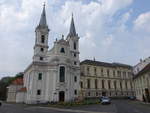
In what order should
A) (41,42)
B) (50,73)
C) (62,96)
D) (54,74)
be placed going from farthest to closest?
(41,42), (50,73), (54,74), (62,96)

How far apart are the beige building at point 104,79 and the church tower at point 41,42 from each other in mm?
18884

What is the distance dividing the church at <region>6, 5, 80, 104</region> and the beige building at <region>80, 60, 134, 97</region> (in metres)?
10.7

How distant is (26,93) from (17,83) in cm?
1746

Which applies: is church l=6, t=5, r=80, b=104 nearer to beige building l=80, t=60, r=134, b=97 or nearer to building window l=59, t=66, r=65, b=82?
building window l=59, t=66, r=65, b=82

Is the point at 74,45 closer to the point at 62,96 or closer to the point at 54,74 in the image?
the point at 54,74

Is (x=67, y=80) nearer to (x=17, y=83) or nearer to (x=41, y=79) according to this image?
(x=41, y=79)

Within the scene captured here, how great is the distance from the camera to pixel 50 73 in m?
42.9

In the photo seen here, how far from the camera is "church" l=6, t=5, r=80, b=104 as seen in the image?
40969 millimetres

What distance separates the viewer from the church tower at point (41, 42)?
144 feet

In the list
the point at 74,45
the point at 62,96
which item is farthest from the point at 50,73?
the point at 74,45

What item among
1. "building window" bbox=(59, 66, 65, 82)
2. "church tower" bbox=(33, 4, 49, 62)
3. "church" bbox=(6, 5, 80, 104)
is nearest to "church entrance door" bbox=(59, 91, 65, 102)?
"church" bbox=(6, 5, 80, 104)

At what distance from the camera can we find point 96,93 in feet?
193

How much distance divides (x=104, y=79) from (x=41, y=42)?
3092 centimetres

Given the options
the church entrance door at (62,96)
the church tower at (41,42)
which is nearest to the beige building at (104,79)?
the church entrance door at (62,96)
